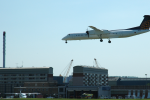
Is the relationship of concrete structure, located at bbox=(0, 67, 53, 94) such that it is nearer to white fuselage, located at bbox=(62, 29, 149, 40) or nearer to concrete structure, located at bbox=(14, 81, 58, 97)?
Result: concrete structure, located at bbox=(14, 81, 58, 97)

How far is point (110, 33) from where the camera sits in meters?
76.2

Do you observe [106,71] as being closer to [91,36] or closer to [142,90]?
[142,90]

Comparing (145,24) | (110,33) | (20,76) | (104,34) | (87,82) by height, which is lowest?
(87,82)

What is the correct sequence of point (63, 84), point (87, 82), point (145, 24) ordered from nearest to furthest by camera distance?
point (145, 24)
point (63, 84)
point (87, 82)

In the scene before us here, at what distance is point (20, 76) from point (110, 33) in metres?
101

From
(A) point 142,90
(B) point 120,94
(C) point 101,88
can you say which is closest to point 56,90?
(C) point 101,88

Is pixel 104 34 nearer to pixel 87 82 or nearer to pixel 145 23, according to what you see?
pixel 145 23

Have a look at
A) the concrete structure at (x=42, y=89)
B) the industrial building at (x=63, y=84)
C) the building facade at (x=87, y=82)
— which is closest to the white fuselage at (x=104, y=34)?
the building facade at (x=87, y=82)

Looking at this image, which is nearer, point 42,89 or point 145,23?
point 145,23

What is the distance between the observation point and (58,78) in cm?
19075

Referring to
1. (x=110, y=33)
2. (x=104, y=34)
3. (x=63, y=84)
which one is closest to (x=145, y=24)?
(x=110, y=33)

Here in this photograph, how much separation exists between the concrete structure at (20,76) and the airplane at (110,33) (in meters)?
83.9

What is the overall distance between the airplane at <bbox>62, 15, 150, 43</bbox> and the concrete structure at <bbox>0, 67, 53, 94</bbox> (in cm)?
8387

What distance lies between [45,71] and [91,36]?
88054 mm
